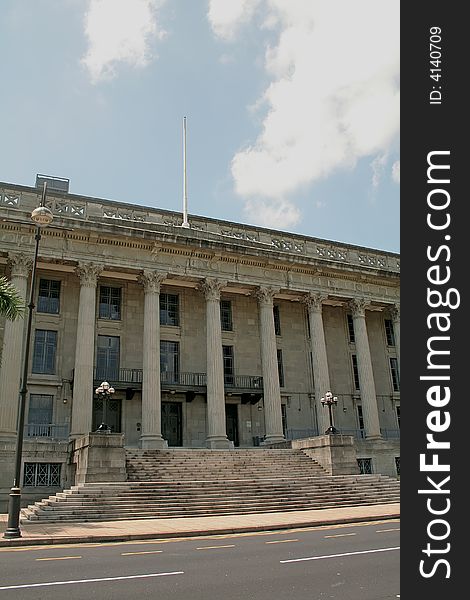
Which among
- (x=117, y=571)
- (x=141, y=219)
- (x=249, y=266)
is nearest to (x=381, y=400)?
(x=249, y=266)

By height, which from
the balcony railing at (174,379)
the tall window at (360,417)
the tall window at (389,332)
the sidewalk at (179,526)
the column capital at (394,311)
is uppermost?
the column capital at (394,311)

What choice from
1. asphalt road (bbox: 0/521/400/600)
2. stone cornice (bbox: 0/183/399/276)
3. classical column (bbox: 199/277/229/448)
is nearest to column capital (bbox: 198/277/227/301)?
classical column (bbox: 199/277/229/448)

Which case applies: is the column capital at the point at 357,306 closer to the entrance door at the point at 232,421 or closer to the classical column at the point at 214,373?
the classical column at the point at 214,373

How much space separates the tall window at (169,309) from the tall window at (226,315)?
3.15 meters

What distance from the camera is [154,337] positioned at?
3038cm

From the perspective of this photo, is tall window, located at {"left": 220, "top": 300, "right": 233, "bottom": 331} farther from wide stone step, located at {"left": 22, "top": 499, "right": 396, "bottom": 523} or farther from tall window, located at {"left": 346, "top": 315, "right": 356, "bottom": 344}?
wide stone step, located at {"left": 22, "top": 499, "right": 396, "bottom": 523}

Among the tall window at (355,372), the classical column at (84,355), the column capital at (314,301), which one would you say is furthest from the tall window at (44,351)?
the tall window at (355,372)

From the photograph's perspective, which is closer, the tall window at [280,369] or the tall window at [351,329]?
the tall window at [280,369]

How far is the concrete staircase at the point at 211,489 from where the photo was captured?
64.6 feet

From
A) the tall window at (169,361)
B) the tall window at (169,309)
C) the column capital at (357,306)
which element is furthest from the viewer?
the column capital at (357,306)

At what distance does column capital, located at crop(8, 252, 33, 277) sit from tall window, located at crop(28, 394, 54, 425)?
679 centimetres

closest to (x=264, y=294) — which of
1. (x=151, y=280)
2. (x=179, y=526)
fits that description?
(x=151, y=280)

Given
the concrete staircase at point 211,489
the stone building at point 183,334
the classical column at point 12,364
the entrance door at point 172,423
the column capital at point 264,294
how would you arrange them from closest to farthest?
the concrete staircase at point 211,489 → the classical column at point 12,364 → the stone building at point 183,334 → the entrance door at point 172,423 → the column capital at point 264,294

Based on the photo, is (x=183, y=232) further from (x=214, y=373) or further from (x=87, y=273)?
(x=214, y=373)
